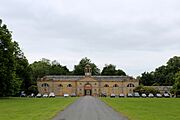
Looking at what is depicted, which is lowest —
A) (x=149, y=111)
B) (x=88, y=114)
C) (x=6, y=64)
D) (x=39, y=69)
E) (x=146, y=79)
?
(x=88, y=114)

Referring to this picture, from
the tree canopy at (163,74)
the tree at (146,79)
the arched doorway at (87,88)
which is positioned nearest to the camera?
the arched doorway at (87,88)

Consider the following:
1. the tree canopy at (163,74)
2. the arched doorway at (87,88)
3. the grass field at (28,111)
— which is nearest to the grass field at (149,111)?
the grass field at (28,111)

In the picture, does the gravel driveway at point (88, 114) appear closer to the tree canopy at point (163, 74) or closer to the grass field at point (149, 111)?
the grass field at point (149, 111)

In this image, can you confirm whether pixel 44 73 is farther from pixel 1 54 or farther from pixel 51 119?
pixel 51 119

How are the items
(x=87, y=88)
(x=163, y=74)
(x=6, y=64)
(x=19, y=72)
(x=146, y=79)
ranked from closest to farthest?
(x=6, y=64) → (x=19, y=72) → (x=87, y=88) → (x=163, y=74) → (x=146, y=79)

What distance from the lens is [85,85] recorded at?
159125 mm

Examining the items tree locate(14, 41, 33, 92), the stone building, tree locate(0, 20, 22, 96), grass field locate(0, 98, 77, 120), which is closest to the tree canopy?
the stone building

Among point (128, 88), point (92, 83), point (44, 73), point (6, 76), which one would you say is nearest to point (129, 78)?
point (128, 88)

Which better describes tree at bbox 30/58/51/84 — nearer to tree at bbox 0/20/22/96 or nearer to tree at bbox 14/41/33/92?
tree at bbox 14/41/33/92

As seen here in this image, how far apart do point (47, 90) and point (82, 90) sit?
44.8 ft

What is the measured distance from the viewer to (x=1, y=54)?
245 feet

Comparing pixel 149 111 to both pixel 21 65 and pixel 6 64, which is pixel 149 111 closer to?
pixel 6 64

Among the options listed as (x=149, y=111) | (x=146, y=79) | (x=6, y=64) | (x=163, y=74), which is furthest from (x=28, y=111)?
(x=146, y=79)

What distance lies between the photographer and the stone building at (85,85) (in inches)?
6250
